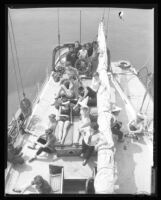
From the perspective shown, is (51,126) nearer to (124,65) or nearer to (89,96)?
(89,96)

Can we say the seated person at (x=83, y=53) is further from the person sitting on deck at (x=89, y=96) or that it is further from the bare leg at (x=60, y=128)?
the bare leg at (x=60, y=128)

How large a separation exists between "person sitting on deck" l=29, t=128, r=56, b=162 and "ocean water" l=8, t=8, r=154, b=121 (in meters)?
0.76

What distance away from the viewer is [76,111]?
17.4 feet

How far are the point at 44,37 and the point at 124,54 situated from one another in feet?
4.18

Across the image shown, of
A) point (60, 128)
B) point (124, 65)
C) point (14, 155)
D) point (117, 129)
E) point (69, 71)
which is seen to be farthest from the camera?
point (124, 65)

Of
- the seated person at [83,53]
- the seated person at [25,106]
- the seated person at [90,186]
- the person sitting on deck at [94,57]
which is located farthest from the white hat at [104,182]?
the seated person at [83,53]

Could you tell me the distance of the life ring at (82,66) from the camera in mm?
6145

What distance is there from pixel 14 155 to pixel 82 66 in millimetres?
2156

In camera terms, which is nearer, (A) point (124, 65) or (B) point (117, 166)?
(B) point (117, 166)

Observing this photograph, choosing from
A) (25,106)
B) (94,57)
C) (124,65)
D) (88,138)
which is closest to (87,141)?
(88,138)

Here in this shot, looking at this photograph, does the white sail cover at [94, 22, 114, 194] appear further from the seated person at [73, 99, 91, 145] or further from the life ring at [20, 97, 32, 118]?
the life ring at [20, 97, 32, 118]

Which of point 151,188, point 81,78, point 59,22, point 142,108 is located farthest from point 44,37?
point 151,188
